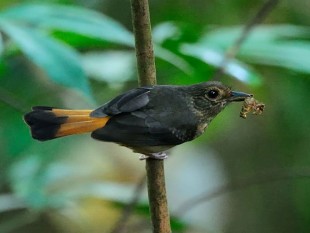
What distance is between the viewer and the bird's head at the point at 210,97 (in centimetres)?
184

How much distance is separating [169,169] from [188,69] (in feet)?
8.94

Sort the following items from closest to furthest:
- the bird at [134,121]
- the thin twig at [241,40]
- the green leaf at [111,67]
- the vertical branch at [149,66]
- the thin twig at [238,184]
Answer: the vertical branch at [149,66] < the bird at [134,121] < the thin twig at [241,40] < the thin twig at [238,184] < the green leaf at [111,67]

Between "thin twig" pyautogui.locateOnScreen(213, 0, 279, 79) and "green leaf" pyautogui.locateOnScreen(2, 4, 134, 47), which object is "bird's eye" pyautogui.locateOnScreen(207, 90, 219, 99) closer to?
"thin twig" pyautogui.locateOnScreen(213, 0, 279, 79)

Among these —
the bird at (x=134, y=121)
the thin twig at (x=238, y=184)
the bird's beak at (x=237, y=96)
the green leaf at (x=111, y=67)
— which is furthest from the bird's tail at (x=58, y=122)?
the green leaf at (x=111, y=67)

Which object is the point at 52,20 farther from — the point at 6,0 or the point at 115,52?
the point at 6,0

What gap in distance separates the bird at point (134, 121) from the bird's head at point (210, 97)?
0.06 m

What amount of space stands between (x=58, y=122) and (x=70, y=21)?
0.31 m

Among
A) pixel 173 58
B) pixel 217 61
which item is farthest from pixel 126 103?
pixel 217 61

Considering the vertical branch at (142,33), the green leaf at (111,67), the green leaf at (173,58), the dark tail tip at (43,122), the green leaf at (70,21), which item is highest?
the green leaf at (111,67)

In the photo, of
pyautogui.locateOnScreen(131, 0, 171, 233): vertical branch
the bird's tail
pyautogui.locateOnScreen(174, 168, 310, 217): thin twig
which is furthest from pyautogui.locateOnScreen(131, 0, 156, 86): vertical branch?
pyautogui.locateOnScreen(174, 168, 310, 217): thin twig

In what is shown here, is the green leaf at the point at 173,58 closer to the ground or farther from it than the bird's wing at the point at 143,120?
farther from it

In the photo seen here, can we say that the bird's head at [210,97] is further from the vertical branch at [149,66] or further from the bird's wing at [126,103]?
the vertical branch at [149,66]

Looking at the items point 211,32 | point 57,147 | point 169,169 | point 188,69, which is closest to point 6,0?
point 57,147

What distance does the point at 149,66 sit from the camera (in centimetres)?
151
